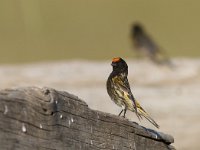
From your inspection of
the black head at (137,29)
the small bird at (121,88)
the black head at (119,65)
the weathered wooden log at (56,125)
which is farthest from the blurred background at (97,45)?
the weathered wooden log at (56,125)

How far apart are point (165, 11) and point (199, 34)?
2348 millimetres

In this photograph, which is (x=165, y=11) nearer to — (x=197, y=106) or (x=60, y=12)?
(x=60, y=12)

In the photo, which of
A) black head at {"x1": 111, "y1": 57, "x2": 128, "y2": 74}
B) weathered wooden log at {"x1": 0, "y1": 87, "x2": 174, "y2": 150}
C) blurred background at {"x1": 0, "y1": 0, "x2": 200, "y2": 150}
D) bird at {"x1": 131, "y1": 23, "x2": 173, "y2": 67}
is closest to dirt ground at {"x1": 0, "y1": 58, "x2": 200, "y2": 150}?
blurred background at {"x1": 0, "y1": 0, "x2": 200, "y2": 150}

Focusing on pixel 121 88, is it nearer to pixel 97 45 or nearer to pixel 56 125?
pixel 56 125

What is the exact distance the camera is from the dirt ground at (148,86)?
9.91 meters

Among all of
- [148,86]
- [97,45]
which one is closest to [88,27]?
[97,45]

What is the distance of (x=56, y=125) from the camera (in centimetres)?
313

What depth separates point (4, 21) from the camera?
2452 centimetres

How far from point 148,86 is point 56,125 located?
871 centimetres

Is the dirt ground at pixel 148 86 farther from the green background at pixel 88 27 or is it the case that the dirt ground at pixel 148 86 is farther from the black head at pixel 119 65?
the green background at pixel 88 27

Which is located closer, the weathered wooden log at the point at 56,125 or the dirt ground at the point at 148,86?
the weathered wooden log at the point at 56,125

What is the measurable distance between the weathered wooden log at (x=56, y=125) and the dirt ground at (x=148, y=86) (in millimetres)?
5294

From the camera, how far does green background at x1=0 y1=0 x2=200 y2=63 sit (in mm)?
21672

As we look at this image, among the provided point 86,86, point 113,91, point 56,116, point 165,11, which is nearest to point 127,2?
point 165,11
